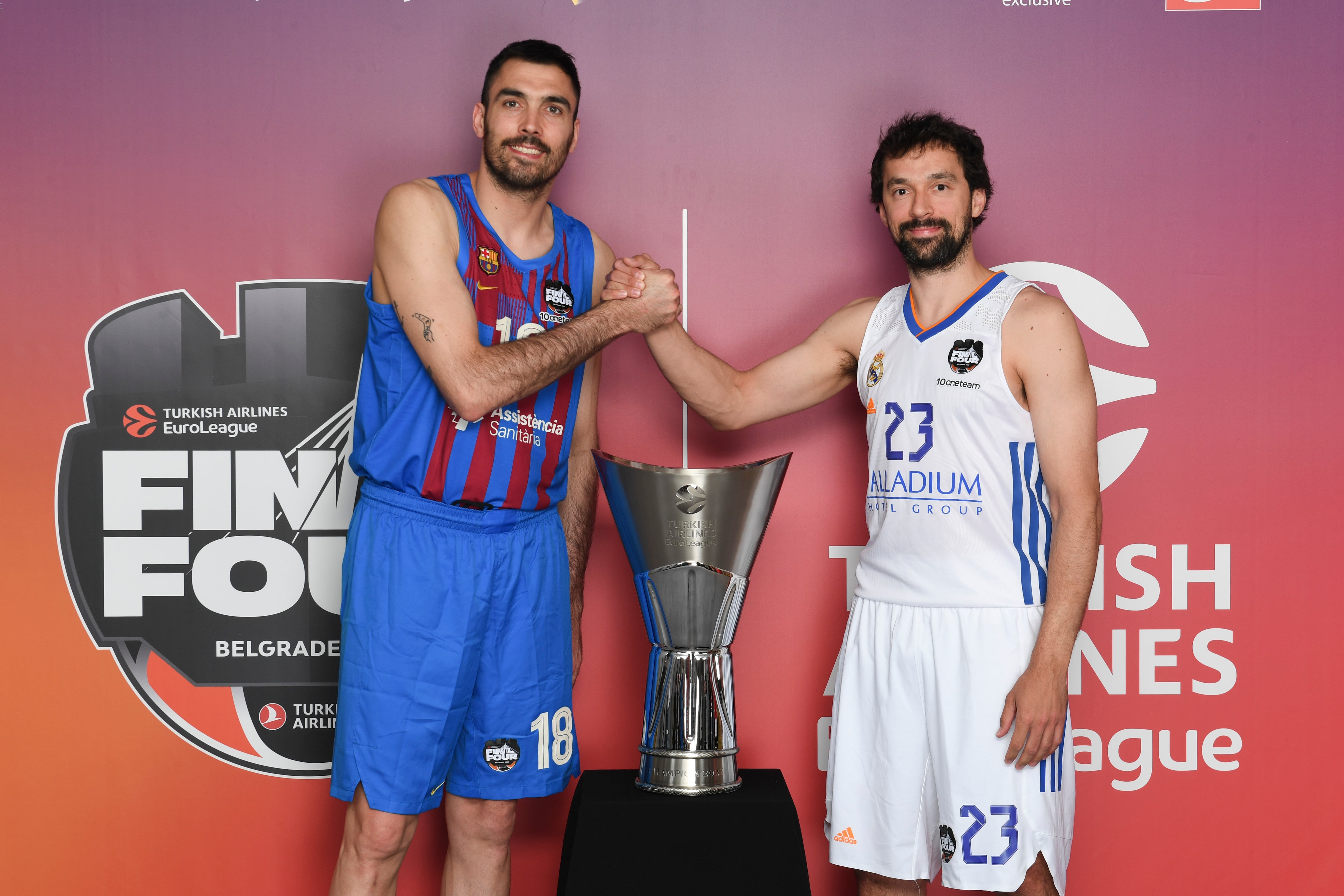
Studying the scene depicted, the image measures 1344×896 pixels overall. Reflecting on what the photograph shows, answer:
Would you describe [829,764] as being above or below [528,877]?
above

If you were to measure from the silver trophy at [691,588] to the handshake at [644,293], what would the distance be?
307 mm

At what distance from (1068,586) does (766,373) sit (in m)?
0.71

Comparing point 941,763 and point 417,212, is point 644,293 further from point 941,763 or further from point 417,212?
point 941,763

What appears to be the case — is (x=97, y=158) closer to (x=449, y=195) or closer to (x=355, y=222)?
(x=355, y=222)

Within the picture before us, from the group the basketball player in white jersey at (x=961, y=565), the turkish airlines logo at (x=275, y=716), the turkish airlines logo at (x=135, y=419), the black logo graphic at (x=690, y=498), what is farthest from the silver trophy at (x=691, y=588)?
the turkish airlines logo at (x=135, y=419)

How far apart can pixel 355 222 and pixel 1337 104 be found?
220cm

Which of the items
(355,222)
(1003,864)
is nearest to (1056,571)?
(1003,864)

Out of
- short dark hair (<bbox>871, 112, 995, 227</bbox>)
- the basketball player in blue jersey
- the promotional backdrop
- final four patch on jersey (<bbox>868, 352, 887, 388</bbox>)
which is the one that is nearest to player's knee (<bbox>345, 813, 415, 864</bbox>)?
the basketball player in blue jersey

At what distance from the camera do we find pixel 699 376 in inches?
77.3

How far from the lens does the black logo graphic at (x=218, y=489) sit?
217 centimetres

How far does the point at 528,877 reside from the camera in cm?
221

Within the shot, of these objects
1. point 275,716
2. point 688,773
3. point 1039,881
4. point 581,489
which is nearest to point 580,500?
point 581,489

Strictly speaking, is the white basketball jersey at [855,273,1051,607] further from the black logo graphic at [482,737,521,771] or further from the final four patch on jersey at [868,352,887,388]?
the black logo graphic at [482,737,521,771]

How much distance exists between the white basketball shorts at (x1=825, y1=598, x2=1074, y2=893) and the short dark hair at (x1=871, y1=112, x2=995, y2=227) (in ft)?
2.52
